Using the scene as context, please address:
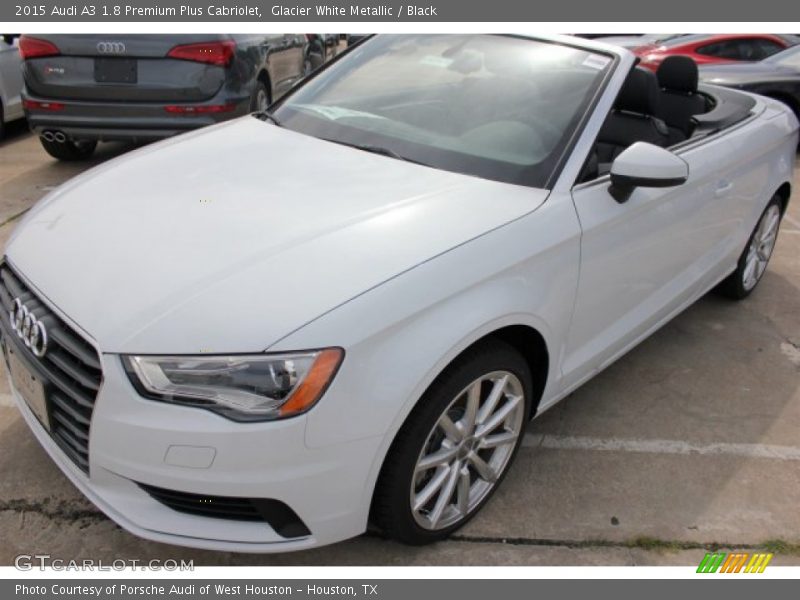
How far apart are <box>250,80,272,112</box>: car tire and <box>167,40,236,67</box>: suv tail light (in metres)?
0.45

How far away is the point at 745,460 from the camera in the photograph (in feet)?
9.79

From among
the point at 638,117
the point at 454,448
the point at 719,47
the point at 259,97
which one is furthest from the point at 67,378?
the point at 719,47

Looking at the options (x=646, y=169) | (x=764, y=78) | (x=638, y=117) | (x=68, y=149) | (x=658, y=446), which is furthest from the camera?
(x=764, y=78)

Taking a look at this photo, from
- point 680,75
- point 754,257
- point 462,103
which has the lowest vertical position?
point 754,257

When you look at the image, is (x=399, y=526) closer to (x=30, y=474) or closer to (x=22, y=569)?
(x=22, y=569)

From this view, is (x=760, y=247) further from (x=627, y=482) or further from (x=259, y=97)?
(x=259, y=97)

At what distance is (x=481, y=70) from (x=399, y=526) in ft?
6.26

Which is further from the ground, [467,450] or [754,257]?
[467,450]

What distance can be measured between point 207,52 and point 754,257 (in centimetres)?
423

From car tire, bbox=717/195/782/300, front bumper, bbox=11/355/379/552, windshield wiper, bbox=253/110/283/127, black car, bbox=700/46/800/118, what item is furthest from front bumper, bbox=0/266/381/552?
black car, bbox=700/46/800/118

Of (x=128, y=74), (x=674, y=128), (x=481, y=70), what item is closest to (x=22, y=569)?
(x=481, y=70)

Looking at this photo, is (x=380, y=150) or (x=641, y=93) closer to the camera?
(x=380, y=150)

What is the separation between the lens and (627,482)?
2.81m

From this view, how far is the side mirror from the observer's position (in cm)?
255
